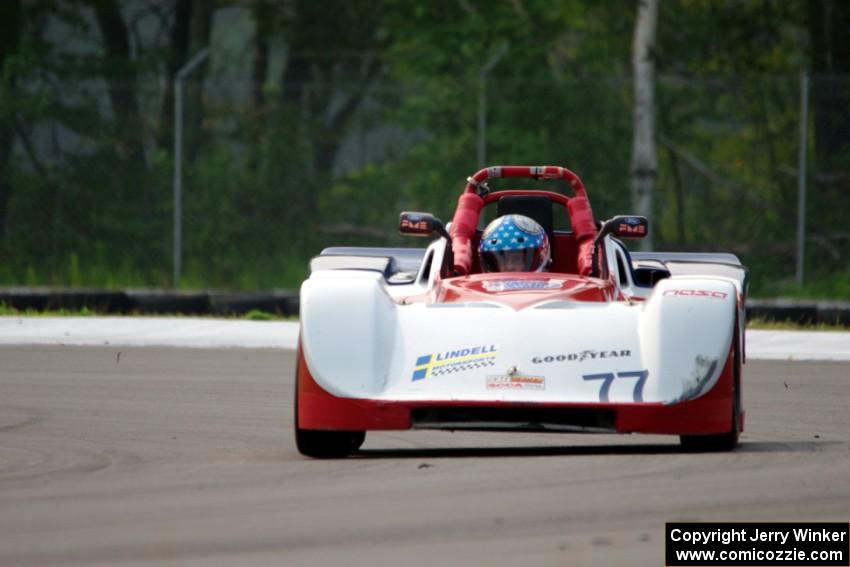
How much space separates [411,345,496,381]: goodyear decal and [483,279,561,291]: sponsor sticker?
101 centimetres

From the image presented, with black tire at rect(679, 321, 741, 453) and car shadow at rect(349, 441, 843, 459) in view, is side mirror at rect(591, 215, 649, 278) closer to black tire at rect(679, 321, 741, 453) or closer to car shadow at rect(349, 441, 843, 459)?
car shadow at rect(349, 441, 843, 459)

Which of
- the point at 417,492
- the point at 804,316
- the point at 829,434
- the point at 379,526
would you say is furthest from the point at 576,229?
the point at 804,316

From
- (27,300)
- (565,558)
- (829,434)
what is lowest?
(27,300)

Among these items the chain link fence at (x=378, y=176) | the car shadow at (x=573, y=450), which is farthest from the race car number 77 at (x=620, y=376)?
the chain link fence at (x=378, y=176)

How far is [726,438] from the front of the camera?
8438 millimetres

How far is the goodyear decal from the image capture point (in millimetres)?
8242

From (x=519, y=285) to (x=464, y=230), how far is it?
1487 mm

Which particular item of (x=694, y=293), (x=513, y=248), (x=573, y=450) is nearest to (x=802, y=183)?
(x=513, y=248)

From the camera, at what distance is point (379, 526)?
634 centimetres

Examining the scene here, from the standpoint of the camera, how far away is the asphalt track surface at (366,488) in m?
Result: 5.94

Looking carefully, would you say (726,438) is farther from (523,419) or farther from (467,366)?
(467,366)

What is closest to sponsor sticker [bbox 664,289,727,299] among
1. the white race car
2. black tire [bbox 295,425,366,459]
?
the white race car

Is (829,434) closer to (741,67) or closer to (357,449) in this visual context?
(357,449)

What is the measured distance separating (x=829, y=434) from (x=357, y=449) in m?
2.31
